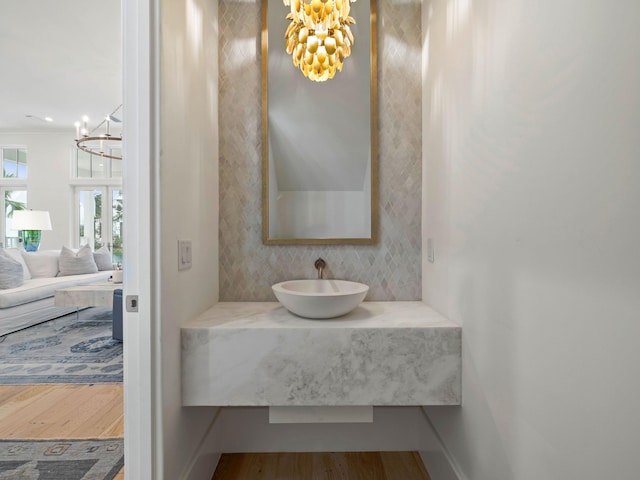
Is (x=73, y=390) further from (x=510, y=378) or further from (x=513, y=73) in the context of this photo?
(x=513, y=73)

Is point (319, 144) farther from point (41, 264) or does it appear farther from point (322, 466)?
point (41, 264)

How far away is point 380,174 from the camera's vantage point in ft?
5.99

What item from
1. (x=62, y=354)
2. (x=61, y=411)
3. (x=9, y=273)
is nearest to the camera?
(x=61, y=411)

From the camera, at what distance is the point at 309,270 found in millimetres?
1847

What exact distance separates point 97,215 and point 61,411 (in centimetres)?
524

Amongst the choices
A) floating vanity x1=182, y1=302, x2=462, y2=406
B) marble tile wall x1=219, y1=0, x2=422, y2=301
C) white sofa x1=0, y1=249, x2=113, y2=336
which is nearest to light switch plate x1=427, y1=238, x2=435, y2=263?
marble tile wall x1=219, y1=0, x2=422, y2=301

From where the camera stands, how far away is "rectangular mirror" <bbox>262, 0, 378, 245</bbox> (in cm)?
180

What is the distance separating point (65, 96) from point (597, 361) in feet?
20.3

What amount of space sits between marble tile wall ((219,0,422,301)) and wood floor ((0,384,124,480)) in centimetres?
112

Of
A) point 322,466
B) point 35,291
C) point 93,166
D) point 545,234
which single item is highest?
point 93,166

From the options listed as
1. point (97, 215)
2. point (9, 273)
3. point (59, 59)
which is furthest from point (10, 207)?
point (59, 59)

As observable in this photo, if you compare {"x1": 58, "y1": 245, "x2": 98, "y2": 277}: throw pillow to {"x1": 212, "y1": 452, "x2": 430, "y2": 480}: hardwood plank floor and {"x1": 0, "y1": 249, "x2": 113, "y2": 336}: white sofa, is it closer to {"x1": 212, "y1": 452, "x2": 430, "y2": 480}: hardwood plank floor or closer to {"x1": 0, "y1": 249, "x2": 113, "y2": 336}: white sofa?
{"x1": 0, "y1": 249, "x2": 113, "y2": 336}: white sofa

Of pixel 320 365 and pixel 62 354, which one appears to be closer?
pixel 320 365

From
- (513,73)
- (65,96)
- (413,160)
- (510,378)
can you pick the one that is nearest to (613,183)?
(513,73)
